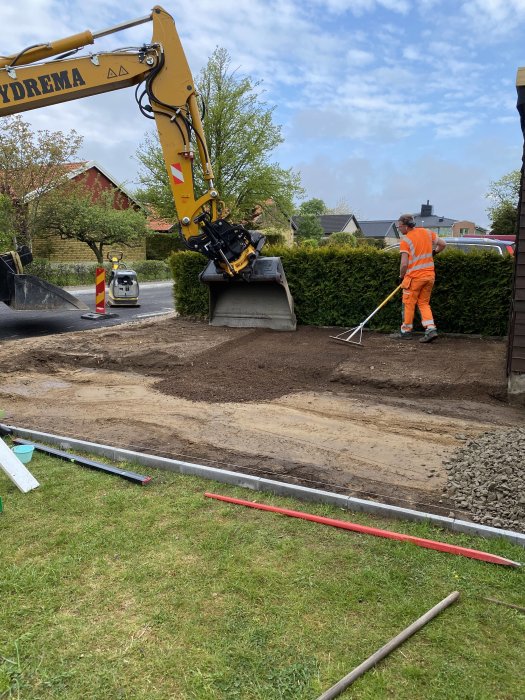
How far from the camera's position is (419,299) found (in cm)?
829

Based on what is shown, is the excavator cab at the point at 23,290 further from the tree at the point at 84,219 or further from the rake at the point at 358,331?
the tree at the point at 84,219

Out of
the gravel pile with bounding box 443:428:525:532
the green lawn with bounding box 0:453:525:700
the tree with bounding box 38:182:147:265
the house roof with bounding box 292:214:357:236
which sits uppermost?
the house roof with bounding box 292:214:357:236

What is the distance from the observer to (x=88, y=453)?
4375 mm

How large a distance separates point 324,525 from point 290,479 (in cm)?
66

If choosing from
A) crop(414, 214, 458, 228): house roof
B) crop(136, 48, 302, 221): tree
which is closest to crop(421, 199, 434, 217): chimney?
crop(414, 214, 458, 228): house roof

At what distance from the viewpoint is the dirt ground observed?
4.15 metres

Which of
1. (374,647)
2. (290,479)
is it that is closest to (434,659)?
(374,647)

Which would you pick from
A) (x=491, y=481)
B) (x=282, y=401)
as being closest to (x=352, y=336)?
(x=282, y=401)

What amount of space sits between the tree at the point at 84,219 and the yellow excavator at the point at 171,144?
12.6m

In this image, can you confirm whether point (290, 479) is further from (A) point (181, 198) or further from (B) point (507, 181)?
(B) point (507, 181)

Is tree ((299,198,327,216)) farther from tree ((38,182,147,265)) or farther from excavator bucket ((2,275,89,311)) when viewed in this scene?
excavator bucket ((2,275,89,311))

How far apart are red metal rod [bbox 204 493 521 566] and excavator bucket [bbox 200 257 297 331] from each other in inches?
237

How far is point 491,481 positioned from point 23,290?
340 inches

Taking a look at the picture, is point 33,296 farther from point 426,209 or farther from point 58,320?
point 426,209
